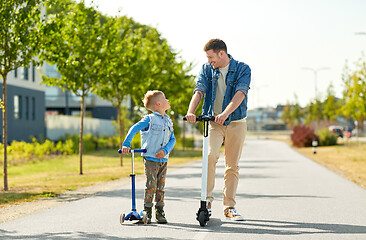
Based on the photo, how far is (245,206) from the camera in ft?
30.4

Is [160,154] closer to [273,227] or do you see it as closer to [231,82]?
[231,82]

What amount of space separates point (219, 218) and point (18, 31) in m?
7.36

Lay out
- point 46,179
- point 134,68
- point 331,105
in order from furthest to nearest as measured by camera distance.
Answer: point 331,105 < point 134,68 < point 46,179

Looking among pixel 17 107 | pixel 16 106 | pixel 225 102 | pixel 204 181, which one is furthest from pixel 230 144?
pixel 17 107

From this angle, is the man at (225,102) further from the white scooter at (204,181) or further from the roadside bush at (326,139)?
the roadside bush at (326,139)

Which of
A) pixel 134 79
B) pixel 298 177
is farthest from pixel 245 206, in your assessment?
pixel 134 79

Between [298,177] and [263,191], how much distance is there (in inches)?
167

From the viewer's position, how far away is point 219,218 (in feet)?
25.1

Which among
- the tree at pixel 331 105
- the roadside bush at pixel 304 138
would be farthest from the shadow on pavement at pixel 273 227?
the tree at pixel 331 105

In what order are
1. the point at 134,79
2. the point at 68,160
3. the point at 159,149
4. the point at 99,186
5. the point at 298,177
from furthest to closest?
the point at 68,160 → the point at 134,79 → the point at 298,177 → the point at 99,186 → the point at 159,149

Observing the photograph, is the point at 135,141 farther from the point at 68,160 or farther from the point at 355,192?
the point at 355,192

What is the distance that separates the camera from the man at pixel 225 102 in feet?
23.4

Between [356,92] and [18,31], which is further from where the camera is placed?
[356,92]

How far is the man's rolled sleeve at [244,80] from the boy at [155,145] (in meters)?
0.89
